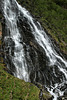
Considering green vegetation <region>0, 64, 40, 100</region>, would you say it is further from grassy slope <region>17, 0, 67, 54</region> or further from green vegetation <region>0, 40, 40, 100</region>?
grassy slope <region>17, 0, 67, 54</region>

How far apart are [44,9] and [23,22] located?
→ 1436 centimetres

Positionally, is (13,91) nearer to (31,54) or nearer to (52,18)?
(31,54)

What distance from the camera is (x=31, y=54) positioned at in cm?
1908

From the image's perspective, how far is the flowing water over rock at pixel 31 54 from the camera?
1655 cm

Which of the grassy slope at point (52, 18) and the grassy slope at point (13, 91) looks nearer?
the grassy slope at point (13, 91)

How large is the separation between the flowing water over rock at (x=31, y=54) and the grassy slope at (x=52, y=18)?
347 centimetres

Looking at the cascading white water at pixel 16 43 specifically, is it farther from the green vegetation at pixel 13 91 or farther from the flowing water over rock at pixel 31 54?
the green vegetation at pixel 13 91

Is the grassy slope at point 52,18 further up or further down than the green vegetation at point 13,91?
further up

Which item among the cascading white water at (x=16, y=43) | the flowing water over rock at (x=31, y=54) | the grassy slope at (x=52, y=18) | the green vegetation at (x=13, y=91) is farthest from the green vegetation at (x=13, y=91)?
the grassy slope at (x=52, y=18)

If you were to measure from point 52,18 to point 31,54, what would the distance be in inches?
729

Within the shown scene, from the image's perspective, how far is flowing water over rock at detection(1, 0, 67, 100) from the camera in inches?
651

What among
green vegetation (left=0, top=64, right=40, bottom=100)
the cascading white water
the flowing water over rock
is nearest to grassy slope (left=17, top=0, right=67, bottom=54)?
the flowing water over rock

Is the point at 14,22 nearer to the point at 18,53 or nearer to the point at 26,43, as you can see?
the point at 26,43

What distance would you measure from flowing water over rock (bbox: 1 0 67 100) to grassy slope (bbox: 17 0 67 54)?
3.47 meters
